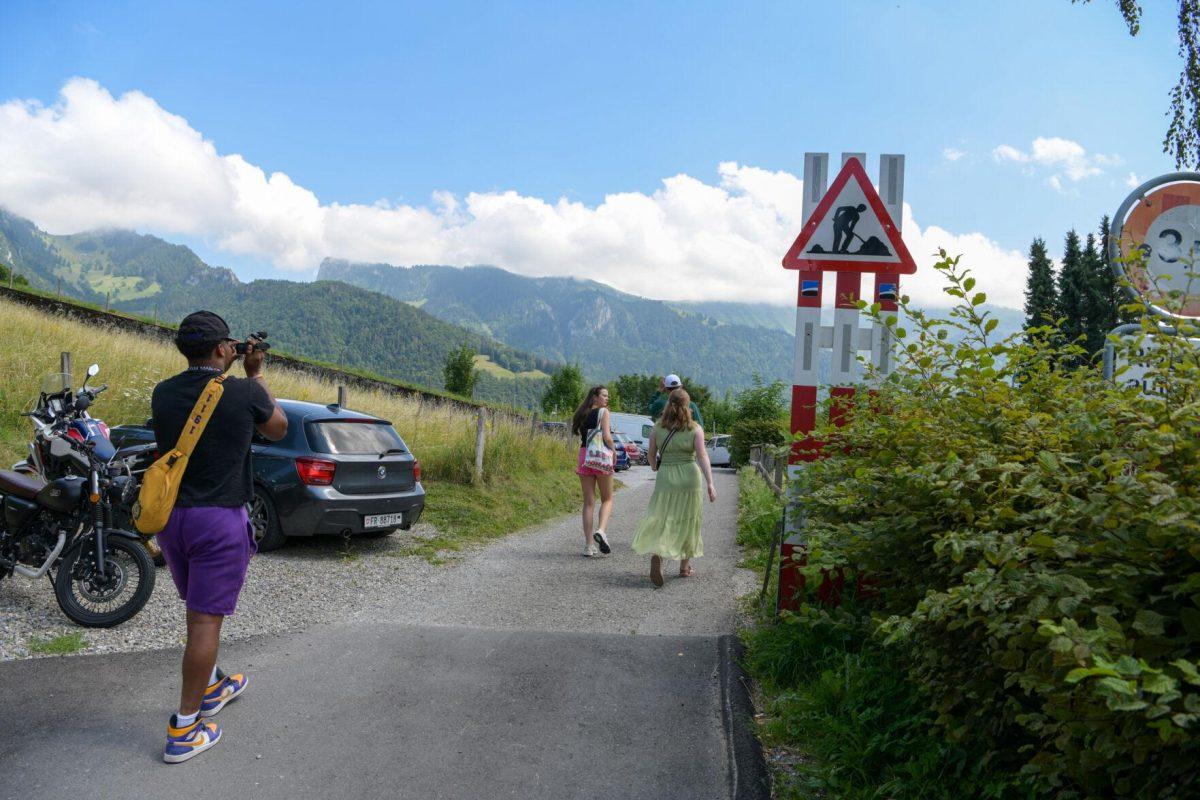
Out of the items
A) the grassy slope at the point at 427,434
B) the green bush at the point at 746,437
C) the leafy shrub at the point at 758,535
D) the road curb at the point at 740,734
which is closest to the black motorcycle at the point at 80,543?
the road curb at the point at 740,734

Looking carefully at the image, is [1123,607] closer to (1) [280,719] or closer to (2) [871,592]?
(2) [871,592]

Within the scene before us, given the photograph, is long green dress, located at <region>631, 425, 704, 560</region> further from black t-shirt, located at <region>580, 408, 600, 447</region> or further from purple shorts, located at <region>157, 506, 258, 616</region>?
purple shorts, located at <region>157, 506, 258, 616</region>

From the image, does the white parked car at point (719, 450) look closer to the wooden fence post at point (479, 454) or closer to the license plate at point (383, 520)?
the wooden fence post at point (479, 454)

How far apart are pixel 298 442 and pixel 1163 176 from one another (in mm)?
7415

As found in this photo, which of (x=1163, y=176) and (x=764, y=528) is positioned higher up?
(x=1163, y=176)

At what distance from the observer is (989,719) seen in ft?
8.63

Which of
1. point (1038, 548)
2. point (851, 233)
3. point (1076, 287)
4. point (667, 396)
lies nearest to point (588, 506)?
point (667, 396)

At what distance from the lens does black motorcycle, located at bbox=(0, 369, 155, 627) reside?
18.1 feet

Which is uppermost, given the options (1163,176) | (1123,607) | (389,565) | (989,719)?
(1163,176)

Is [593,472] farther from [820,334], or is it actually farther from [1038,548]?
[1038,548]

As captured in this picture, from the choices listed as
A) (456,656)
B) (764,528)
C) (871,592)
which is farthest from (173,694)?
(764,528)

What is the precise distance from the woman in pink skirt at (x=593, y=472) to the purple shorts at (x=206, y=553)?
577cm

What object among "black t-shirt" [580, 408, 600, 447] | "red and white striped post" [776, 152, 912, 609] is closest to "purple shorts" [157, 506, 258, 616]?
"red and white striped post" [776, 152, 912, 609]

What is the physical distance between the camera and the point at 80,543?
5492 millimetres
